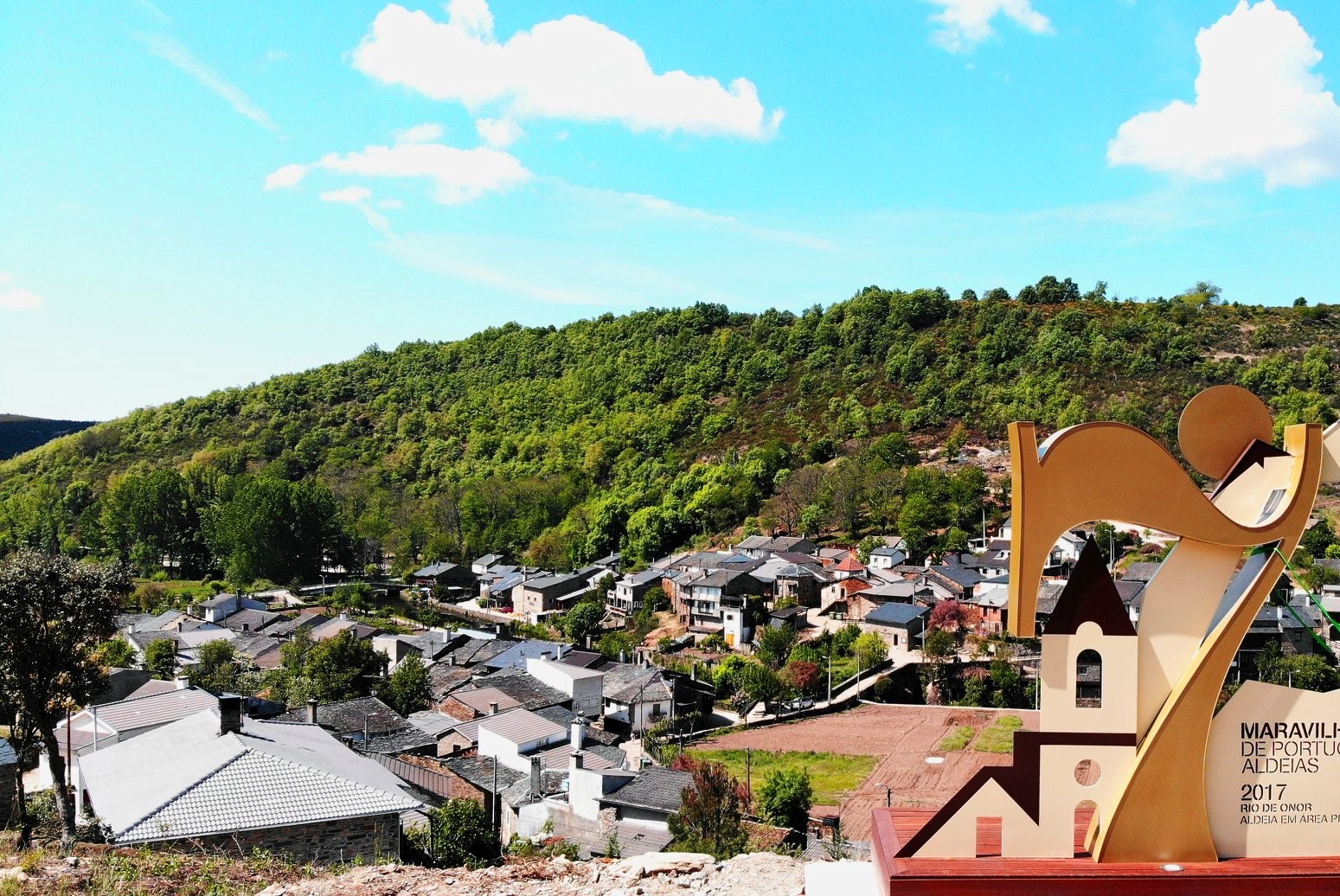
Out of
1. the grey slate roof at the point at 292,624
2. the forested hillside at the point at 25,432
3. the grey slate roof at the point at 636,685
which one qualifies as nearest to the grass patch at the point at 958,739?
the grey slate roof at the point at 636,685

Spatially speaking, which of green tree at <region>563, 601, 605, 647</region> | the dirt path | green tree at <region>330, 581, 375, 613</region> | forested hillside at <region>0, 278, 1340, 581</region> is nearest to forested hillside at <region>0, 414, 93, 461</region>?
forested hillside at <region>0, 278, 1340, 581</region>

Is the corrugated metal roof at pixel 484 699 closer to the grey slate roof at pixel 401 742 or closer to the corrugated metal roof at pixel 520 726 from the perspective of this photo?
the corrugated metal roof at pixel 520 726

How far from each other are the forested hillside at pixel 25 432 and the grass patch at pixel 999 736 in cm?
11503

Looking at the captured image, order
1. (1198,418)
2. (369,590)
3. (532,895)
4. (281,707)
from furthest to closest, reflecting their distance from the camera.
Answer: (369,590), (281,707), (532,895), (1198,418)

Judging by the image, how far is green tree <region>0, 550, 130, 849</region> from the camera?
42.0ft

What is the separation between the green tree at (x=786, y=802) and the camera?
781 inches

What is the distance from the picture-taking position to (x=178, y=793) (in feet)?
39.8

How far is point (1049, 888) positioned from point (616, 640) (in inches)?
1360

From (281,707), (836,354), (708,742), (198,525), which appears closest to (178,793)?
(281,707)

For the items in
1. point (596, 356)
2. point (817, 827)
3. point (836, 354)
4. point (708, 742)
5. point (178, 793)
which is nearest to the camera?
point (178, 793)

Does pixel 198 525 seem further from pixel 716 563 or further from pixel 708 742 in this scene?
pixel 708 742

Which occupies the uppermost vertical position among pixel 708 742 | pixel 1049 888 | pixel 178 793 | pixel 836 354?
pixel 836 354

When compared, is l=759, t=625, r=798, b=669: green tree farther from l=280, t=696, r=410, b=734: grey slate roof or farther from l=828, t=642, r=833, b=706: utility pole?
Answer: l=280, t=696, r=410, b=734: grey slate roof

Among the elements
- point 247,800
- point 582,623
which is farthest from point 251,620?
point 247,800
